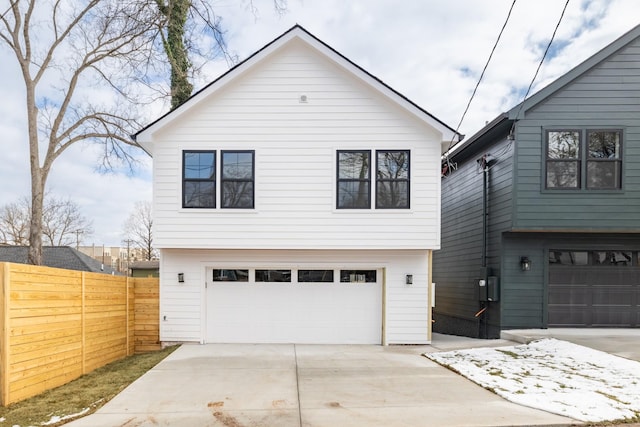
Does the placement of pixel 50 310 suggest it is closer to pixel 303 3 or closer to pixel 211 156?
pixel 211 156

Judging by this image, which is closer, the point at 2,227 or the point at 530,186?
the point at 530,186

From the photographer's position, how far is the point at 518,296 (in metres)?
10.1

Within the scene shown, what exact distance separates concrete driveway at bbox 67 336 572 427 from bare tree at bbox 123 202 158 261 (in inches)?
1351

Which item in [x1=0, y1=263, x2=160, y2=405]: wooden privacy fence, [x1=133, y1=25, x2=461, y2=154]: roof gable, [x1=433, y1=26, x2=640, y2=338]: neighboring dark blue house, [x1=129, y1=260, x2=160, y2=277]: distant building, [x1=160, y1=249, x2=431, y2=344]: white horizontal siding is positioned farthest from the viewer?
[x1=129, y1=260, x2=160, y2=277]: distant building

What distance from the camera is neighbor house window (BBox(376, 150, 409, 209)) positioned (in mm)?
9242

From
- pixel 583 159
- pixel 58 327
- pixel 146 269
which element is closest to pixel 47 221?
pixel 146 269

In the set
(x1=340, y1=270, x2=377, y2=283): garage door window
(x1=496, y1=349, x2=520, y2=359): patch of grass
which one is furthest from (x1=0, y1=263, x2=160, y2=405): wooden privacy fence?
(x1=496, y1=349, x2=520, y2=359): patch of grass

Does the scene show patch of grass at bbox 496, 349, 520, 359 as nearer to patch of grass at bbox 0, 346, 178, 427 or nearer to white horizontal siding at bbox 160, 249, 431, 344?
white horizontal siding at bbox 160, 249, 431, 344

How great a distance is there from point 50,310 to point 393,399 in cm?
509

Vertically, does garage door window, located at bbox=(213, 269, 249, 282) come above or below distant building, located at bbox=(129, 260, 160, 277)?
above

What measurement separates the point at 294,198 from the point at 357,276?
7.86ft

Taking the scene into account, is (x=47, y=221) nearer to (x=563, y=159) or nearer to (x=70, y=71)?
(x=70, y=71)

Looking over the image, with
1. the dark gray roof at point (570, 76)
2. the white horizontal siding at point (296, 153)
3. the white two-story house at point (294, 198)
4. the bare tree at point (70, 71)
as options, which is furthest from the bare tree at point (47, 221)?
the dark gray roof at point (570, 76)

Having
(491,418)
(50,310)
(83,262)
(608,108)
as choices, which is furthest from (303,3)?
(83,262)
